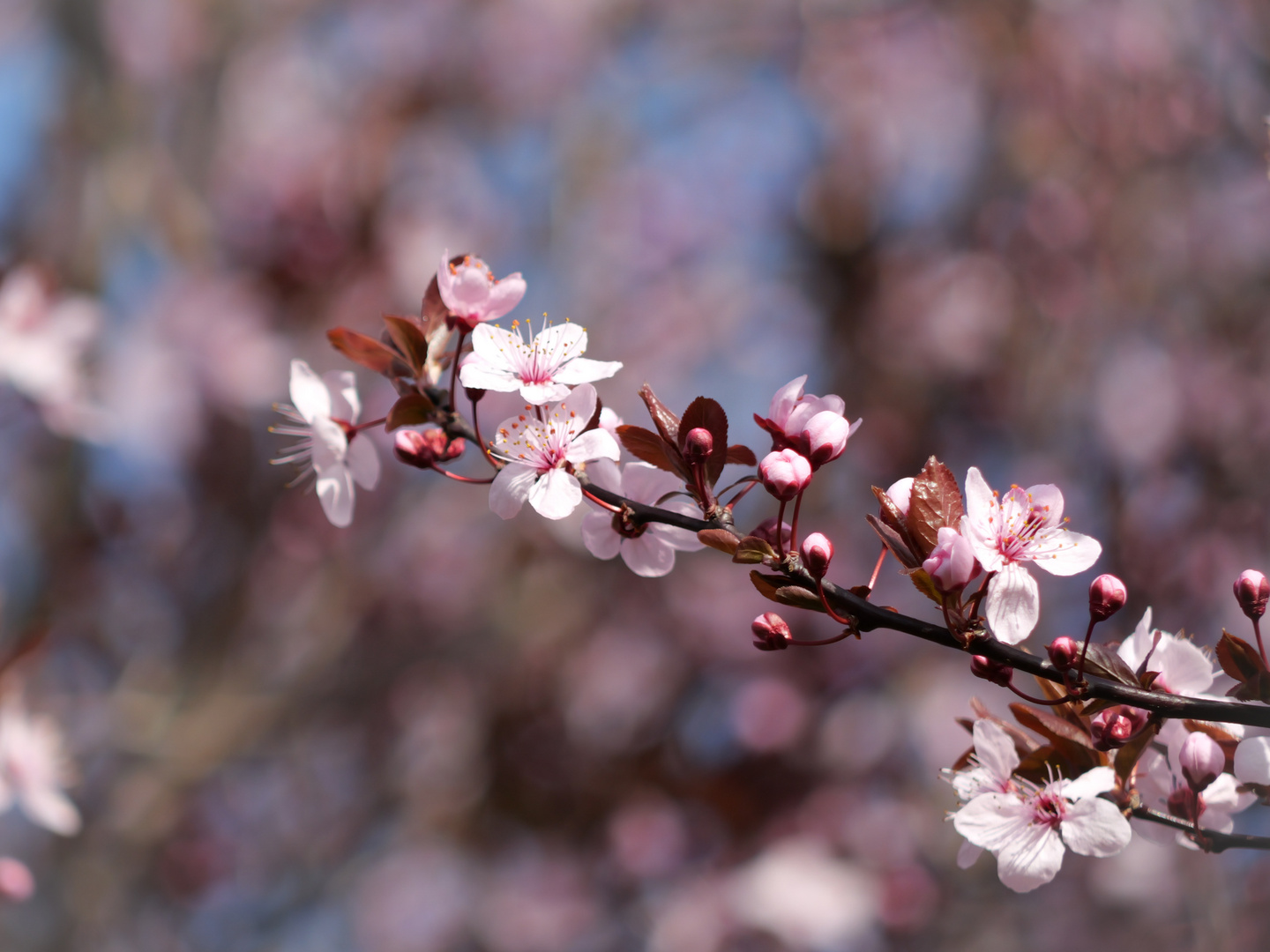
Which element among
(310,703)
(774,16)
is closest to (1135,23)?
(774,16)

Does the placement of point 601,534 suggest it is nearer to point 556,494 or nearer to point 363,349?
point 556,494

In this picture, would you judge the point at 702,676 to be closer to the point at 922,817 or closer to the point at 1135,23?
the point at 922,817

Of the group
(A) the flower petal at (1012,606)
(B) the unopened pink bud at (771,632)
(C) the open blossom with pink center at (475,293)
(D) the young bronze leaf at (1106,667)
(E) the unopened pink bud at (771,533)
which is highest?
(C) the open blossom with pink center at (475,293)

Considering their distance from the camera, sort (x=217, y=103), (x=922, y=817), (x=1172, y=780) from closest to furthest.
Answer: (x=1172, y=780)
(x=217, y=103)
(x=922, y=817)

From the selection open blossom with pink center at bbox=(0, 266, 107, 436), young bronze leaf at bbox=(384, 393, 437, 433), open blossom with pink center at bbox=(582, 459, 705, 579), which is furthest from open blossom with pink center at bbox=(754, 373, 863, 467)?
open blossom with pink center at bbox=(0, 266, 107, 436)

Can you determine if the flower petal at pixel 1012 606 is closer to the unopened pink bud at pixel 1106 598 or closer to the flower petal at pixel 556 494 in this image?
the unopened pink bud at pixel 1106 598

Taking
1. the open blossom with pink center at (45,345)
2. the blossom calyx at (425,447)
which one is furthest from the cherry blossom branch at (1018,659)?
the open blossom with pink center at (45,345)
